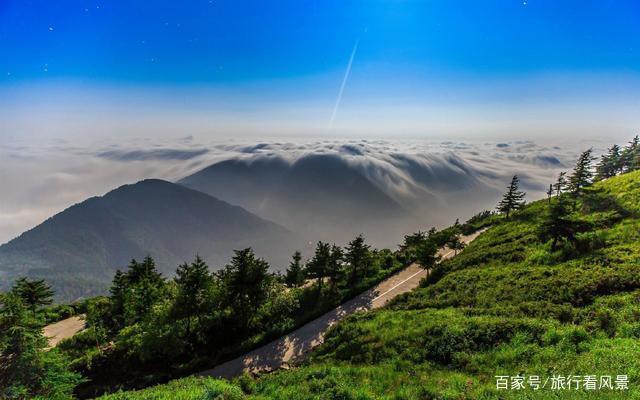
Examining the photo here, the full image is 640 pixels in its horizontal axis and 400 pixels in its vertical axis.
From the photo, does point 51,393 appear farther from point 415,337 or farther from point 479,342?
point 479,342

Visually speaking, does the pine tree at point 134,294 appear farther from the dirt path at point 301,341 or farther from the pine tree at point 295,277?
the pine tree at point 295,277

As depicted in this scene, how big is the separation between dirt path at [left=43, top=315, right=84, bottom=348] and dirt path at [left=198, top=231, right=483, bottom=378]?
3349 centimetres

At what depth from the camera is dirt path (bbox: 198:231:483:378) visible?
1219 inches

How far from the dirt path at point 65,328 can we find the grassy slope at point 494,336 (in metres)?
38.8

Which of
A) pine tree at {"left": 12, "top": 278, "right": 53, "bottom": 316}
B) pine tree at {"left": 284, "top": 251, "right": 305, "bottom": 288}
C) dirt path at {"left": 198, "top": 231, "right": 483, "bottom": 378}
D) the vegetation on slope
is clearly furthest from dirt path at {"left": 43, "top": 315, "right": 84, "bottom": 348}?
the vegetation on slope

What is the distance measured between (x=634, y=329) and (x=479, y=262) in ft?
81.3

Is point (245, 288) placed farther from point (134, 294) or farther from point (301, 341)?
point (134, 294)

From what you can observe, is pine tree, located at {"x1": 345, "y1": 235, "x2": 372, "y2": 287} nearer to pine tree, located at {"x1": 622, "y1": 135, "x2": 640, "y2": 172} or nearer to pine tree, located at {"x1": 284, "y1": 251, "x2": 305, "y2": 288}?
pine tree, located at {"x1": 284, "y1": 251, "x2": 305, "y2": 288}

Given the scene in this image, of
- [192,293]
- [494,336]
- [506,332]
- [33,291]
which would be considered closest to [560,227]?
[506,332]

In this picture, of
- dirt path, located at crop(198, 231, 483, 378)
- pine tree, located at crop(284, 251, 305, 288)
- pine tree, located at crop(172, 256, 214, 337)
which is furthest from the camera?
pine tree, located at crop(284, 251, 305, 288)

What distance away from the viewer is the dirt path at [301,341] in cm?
3097

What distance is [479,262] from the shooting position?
41031 mm

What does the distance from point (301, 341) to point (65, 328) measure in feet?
149

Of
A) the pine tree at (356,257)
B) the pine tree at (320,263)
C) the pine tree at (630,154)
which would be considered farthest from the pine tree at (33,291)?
the pine tree at (630,154)
